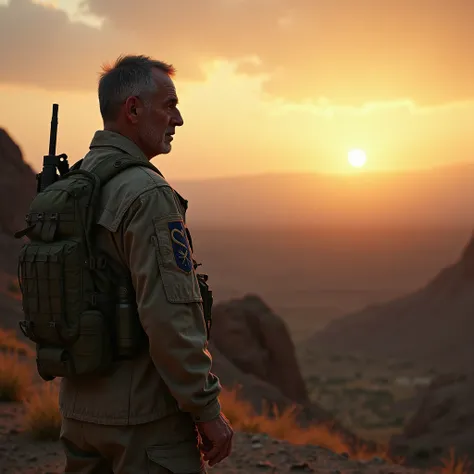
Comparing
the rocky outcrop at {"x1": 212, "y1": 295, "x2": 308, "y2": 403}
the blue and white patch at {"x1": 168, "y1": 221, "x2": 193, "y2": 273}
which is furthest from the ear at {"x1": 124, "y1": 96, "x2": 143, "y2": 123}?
the rocky outcrop at {"x1": 212, "y1": 295, "x2": 308, "y2": 403}

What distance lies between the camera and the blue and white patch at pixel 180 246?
2457 millimetres

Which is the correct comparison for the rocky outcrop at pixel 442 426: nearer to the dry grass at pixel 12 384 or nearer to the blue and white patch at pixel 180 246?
the dry grass at pixel 12 384

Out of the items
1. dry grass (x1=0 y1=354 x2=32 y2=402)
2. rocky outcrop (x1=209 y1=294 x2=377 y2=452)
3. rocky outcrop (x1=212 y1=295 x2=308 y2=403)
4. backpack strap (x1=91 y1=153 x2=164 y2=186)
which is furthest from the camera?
rocky outcrop (x1=212 y1=295 x2=308 y2=403)

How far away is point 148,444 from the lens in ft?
8.28

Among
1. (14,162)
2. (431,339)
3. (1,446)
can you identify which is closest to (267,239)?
(431,339)

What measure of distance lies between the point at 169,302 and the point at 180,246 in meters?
0.22

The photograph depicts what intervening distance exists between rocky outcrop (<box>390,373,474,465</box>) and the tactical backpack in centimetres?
1224

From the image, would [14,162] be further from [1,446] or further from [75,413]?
[75,413]

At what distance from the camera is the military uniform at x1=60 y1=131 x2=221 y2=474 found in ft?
7.86

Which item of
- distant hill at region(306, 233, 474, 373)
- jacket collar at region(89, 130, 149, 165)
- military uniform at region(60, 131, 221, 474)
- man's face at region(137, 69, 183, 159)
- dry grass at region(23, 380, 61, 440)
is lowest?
distant hill at region(306, 233, 474, 373)

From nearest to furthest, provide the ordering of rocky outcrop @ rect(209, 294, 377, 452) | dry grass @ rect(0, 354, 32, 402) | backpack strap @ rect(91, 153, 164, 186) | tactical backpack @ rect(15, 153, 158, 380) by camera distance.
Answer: tactical backpack @ rect(15, 153, 158, 380) < backpack strap @ rect(91, 153, 164, 186) < dry grass @ rect(0, 354, 32, 402) < rocky outcrop @ rect(209, 294, 377, 452)

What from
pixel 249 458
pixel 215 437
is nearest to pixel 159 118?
pixel 215 437

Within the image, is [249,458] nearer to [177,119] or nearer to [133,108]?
[177,119]

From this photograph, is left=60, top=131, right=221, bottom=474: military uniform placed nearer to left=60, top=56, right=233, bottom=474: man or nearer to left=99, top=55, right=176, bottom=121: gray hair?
left=60, top=56, right=233, bottom=474: man
